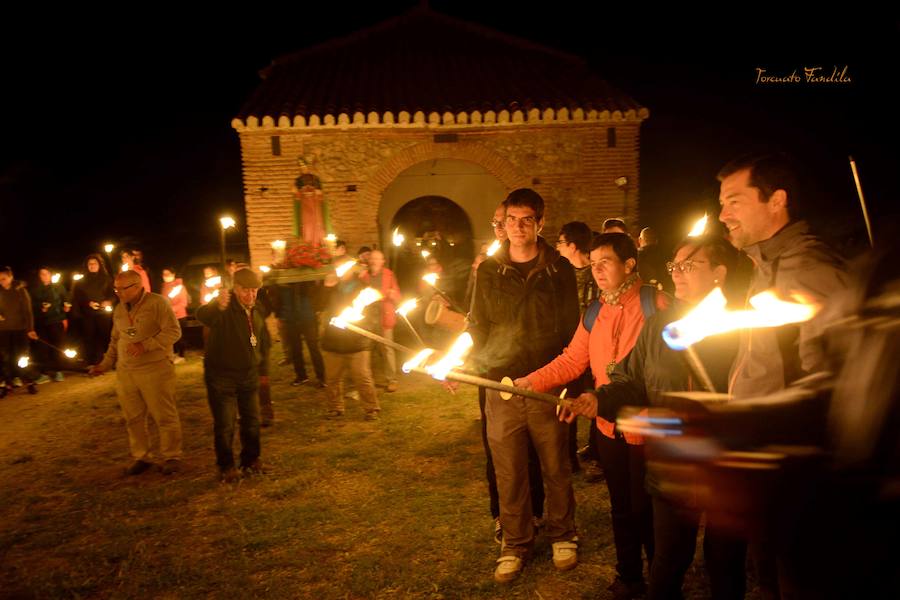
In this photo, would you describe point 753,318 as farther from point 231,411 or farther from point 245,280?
point 231,411

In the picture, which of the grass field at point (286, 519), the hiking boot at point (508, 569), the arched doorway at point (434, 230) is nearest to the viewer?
the hiking boot at point (508, 569)

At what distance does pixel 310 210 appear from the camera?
497 inches

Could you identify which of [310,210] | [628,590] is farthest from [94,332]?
[628,590]

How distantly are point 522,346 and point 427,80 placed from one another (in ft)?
38.1

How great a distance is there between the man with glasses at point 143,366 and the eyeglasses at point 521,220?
4.10 m

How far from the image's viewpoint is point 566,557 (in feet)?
13.6

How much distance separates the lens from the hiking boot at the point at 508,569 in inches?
159

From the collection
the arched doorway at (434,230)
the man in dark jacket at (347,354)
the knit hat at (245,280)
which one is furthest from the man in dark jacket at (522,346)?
the arched doorway at (434,230)

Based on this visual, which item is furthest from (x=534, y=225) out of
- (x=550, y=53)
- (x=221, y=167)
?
(x=221, y=167)

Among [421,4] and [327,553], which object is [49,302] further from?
[421,4]

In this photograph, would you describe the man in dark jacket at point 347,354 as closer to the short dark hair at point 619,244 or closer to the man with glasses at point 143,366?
the man with glasses at point 143,366

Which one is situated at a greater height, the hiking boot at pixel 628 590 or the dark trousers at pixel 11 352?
the dark trousers at pixel 11 352

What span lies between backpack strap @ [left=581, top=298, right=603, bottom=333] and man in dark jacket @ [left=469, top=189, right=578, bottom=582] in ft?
0.80

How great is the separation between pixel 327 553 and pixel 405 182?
1022 centimetres
